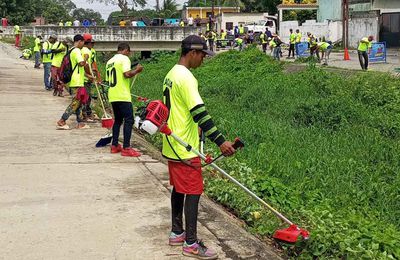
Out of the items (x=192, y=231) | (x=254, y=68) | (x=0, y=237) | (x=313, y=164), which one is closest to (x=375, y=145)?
(x=313, y=164)

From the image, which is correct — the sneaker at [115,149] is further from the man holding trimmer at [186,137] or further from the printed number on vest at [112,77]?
the man holding trimmer at [186,137]

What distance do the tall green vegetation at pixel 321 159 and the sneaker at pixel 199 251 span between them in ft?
2.75

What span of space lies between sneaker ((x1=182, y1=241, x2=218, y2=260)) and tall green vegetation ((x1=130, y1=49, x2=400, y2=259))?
2.75 ft

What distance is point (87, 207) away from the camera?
5.85 meters

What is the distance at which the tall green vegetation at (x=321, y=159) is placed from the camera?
17.0 feet

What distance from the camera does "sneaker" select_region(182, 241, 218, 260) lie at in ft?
15.0

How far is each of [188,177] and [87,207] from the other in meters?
1.68

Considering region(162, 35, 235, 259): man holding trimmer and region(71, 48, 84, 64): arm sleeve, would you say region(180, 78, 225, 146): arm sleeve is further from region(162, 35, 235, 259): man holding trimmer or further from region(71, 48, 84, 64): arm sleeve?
region(71, 48, 84, 64): arm sleeve

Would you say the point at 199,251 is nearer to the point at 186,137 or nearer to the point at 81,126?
the point at 186,137

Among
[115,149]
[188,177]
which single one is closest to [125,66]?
[115,149]

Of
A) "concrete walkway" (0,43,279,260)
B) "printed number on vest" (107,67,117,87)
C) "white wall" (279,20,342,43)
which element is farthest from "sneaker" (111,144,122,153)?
"white wall" (279,20,342,43)

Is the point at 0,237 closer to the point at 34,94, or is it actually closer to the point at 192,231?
the point at 192,231

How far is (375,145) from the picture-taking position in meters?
9.57

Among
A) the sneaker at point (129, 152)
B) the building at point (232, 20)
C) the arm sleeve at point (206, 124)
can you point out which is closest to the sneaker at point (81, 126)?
the sneaker at point (129, 152)
